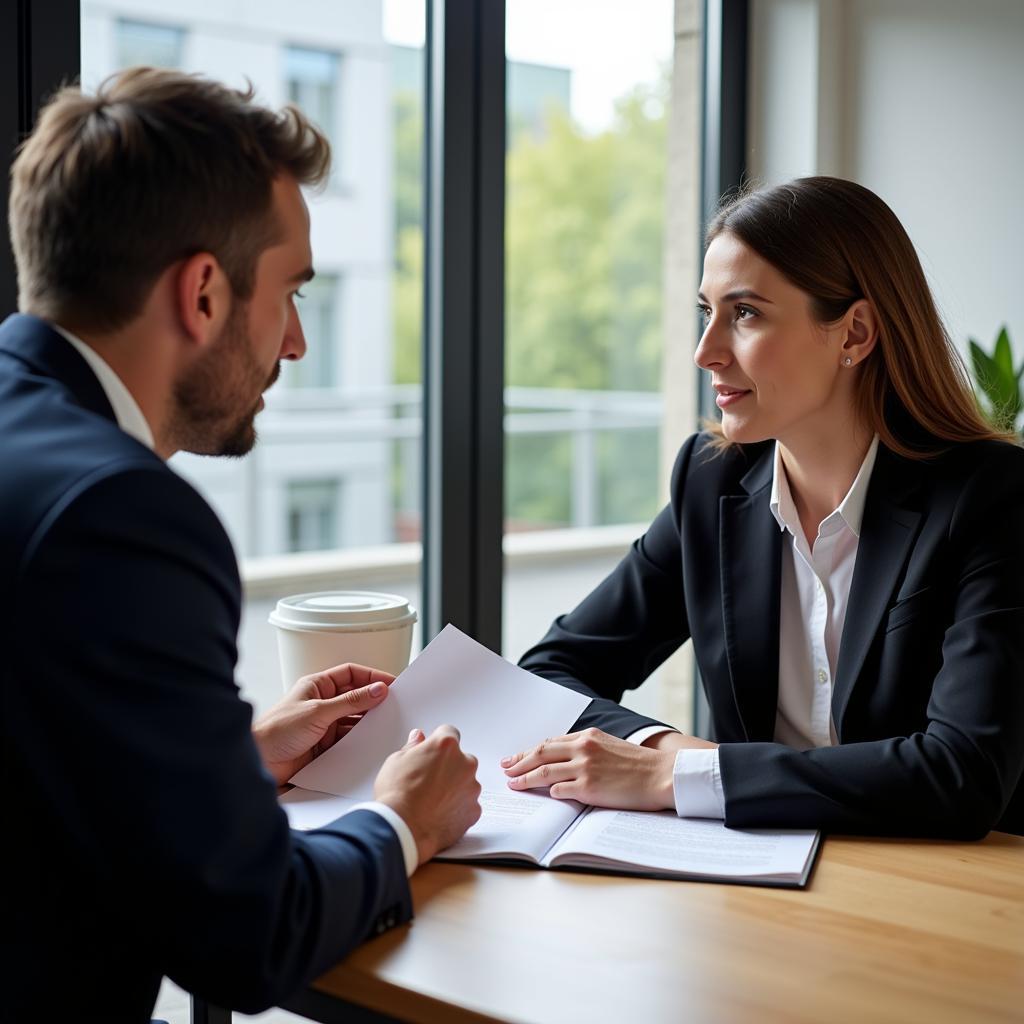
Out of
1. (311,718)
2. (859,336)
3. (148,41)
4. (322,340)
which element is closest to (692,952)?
(311,718)

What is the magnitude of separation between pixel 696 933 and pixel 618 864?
154mm

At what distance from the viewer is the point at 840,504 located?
1794 millimetres

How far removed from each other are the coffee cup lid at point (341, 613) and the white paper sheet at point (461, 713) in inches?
4.6

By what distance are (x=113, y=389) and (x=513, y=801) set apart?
65cm

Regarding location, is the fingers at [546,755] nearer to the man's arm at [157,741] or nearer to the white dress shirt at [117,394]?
the white dress shirt at [117,394]

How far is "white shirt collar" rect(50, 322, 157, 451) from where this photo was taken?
1.10m

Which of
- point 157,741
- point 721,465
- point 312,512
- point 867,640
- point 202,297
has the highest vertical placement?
point 202,297

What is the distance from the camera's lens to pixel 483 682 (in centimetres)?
156

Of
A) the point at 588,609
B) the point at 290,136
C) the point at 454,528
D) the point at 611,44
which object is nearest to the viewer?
the point at 290,136

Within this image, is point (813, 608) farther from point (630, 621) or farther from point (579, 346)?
point (579, 346)

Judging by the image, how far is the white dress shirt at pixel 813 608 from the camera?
177 centimetres

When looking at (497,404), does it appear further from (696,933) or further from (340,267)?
(340,267)

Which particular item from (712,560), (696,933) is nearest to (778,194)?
(712,560)

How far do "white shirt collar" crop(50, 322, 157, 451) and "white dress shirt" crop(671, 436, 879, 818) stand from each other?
1027 mm
